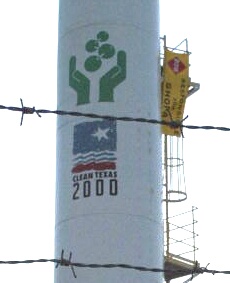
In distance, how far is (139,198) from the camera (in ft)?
60.6

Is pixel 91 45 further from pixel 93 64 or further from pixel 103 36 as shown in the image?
pixel 93 64

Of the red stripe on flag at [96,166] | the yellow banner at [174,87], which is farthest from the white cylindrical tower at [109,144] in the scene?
the yellow banner at [174,87]

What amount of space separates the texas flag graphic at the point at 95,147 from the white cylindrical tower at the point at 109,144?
0.02m

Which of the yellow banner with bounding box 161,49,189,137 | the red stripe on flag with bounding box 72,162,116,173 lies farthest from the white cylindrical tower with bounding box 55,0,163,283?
the yellow banner with bounding box 161,49,189,137

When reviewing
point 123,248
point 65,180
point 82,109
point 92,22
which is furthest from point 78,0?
point 123,248

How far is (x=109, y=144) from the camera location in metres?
18.4

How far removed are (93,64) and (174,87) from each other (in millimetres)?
3388

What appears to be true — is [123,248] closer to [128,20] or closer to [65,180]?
[65,180]

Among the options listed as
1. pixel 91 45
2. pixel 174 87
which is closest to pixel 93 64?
pixel 91 45

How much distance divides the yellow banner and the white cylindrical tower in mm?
1385

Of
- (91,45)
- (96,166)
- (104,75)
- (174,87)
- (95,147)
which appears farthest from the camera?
(174,87)

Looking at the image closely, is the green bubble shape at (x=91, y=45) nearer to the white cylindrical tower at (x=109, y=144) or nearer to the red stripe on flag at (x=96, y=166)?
the white cylindrical tower at (x=109, y=144)

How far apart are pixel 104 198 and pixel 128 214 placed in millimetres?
536

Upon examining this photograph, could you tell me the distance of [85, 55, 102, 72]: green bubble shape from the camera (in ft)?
62.6
